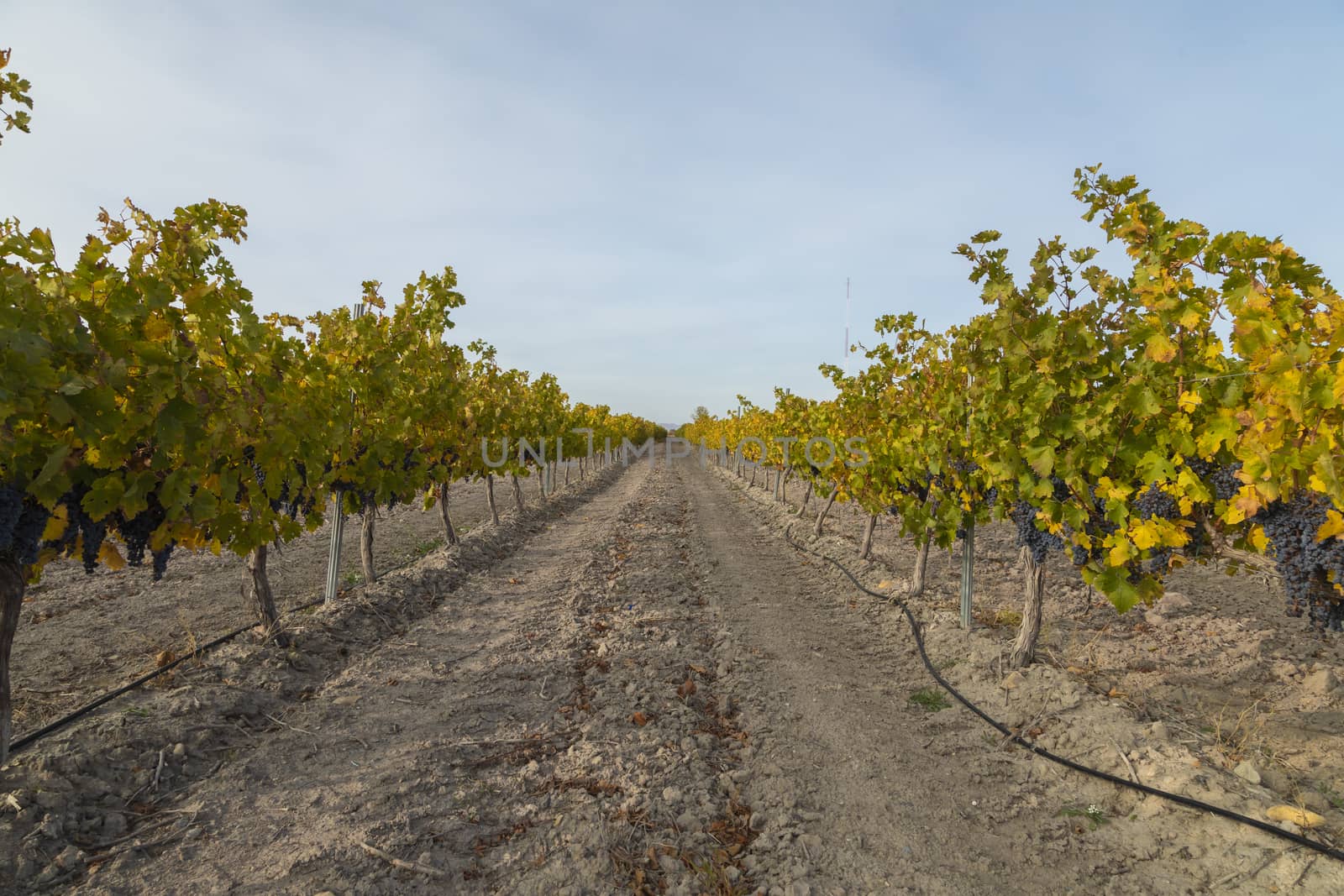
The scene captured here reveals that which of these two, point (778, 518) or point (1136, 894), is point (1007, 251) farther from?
point (778, 518)

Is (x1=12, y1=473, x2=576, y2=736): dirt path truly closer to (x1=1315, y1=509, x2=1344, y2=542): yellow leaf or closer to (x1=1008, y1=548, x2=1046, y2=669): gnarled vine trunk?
(x1=1008, y1=548, x2=1046, y2=669): gnarled vine trunk

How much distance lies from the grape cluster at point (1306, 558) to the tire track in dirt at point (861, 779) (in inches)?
72.0

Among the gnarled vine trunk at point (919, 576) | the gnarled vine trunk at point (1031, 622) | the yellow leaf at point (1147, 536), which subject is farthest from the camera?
the gnarled vine trunk at point (919, 576)

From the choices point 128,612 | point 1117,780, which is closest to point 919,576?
point 1117,780

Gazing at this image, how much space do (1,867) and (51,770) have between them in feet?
2.44

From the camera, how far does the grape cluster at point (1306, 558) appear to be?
10.4 ft

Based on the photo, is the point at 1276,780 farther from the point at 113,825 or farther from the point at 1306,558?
the point at 113,825

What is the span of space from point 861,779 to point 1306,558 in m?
2.51

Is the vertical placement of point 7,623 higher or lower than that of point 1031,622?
higher

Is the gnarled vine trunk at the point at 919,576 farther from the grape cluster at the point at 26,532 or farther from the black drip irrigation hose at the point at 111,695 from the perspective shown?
the grape cluster at the point at 26,532

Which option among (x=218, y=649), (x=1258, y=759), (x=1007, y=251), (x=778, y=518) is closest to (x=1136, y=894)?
(x=1258, y=759)

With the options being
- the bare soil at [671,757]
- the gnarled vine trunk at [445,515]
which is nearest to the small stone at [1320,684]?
the bare soil at [671,757]

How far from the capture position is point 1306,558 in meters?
3.22

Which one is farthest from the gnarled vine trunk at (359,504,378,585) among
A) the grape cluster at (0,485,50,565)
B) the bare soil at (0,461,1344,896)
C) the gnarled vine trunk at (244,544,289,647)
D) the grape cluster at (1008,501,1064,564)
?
the grape cluster at (1008,501,1064,564)
